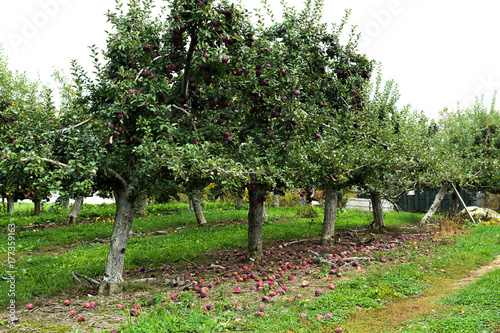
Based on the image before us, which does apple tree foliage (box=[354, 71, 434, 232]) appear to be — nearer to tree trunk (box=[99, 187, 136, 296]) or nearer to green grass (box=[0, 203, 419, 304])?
green grass (box=[0, 203, 419, 304])

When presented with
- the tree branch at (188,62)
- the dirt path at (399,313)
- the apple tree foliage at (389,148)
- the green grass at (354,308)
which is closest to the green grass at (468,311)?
the green grass at (354,308)

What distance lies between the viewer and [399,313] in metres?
5.55

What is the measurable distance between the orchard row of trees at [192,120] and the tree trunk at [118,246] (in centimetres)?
2

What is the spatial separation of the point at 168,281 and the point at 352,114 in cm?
588

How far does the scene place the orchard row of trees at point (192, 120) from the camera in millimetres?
6094

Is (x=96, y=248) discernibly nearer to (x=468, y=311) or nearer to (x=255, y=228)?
(x=255, y=228)

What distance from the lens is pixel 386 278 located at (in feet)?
24.0

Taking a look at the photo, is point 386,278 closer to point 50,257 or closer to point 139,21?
point 139,21

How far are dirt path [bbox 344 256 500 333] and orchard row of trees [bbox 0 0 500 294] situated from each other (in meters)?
2.61

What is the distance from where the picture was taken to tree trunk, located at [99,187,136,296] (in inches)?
267

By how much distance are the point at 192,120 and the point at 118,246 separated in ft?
8.94

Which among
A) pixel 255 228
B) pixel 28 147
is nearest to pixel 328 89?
pixel 255 228

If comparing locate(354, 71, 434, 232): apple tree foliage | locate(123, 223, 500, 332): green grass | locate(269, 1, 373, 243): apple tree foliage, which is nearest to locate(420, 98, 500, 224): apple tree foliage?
locate(354, 71, 434, 232): apple tree foliage

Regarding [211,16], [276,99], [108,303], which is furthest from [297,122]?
[108,303]
